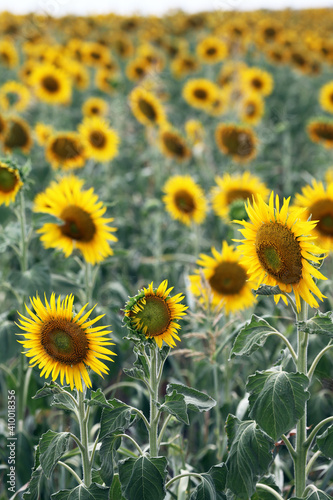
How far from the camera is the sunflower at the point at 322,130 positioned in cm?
416

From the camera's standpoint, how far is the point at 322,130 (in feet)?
13.7

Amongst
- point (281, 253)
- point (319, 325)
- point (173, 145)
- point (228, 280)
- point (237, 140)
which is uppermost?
point (173, 145)

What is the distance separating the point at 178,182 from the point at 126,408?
208cm

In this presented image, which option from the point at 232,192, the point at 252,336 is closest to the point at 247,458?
the point at 252,336

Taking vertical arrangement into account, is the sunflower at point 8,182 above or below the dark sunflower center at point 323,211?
above

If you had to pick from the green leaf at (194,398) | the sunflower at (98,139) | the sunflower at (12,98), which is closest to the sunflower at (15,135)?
the sunflower at (12,98)

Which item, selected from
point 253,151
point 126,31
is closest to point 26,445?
point 253,151

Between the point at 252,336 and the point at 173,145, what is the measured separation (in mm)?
2806

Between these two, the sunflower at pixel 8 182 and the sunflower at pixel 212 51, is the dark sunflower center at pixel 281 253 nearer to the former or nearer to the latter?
the sunflower at pixel 8 182

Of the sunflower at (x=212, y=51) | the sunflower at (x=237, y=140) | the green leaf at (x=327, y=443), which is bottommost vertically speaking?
the green leaf at (x=327, y=443)

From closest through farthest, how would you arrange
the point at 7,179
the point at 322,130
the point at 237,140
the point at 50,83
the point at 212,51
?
the point at 7,179
the point at 237,140
the point at 322,130
the point at 50,83
the point at 212,51

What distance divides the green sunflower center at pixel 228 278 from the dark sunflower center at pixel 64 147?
1553 mm

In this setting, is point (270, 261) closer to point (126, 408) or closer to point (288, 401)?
point (288, 401)

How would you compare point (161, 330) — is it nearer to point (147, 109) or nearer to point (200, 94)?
point (147, 109)
